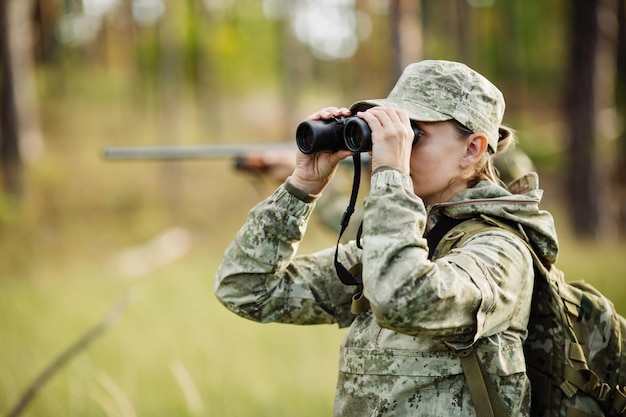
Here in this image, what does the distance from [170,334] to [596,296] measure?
3741 mm

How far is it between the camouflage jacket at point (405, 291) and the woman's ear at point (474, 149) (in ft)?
0.27

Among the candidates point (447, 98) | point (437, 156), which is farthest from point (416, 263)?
point (447, 98)

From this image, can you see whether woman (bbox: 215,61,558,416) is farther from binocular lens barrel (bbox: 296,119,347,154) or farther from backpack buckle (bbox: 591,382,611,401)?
backpack buckle (bbox: 591,382,611,401)

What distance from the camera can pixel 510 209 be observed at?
1941 millimetres

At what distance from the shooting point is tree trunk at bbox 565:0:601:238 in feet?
32.1

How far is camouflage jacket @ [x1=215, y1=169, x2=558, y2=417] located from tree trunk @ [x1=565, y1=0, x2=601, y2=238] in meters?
8.48

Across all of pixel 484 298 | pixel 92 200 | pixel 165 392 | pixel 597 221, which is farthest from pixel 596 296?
pixel 92 200

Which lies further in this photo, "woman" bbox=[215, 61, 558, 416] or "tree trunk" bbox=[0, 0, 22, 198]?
"tree trunk" bbox=[0, 0, 22, 198]

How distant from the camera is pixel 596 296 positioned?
83.7 inches

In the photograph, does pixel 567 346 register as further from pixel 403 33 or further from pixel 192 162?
pixel 192 162

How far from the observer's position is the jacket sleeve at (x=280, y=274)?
6.98 feet

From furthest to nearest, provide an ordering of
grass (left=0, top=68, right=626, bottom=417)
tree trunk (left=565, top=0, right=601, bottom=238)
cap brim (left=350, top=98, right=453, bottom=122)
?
1. tree trunk (left=565, top=0, right=601, bottom=238)
2. grass (left=0, top=68, right=626, bottom=417)
3. cap brim (left=350, top=98, right=453, bottom=122)

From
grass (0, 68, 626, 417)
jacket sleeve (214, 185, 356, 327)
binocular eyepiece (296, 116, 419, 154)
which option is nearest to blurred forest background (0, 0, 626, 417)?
grass (0, 68, 626, 417)

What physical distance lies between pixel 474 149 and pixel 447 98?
0.55ft
